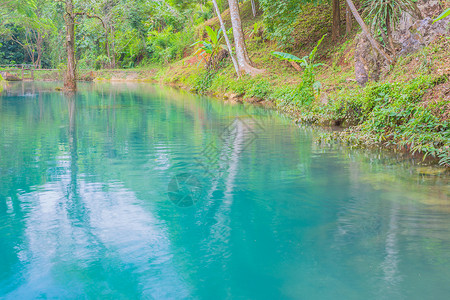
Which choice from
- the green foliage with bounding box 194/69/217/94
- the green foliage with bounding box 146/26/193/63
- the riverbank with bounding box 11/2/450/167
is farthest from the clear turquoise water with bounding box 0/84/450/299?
the green foliage with bounding box 146/26/193/63

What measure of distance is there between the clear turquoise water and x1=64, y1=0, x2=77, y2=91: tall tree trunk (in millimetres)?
14773

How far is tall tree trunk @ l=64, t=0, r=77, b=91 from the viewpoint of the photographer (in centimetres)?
2109

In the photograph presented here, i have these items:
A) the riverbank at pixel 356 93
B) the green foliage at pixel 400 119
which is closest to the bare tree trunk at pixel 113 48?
the riverbank at pixel 356 93

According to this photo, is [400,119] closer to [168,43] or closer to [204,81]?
[204,81]

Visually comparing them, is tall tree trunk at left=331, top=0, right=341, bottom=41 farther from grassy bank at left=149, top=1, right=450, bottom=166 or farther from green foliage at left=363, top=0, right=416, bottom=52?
green foliage at left=363, top=0, right=416, bottom=52

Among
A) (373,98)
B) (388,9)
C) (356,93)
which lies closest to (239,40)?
(388,9)

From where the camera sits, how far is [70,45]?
2169 cm

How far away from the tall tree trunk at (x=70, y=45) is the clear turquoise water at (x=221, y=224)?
14773 millimetres

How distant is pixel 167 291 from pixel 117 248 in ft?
2.79

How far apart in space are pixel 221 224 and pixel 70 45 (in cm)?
2006

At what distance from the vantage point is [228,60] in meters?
23.4

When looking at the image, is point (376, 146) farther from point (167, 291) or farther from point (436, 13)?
point (167, 291)

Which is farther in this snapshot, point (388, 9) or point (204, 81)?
point (204, 81)

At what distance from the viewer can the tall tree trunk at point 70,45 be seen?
69.2 feet
